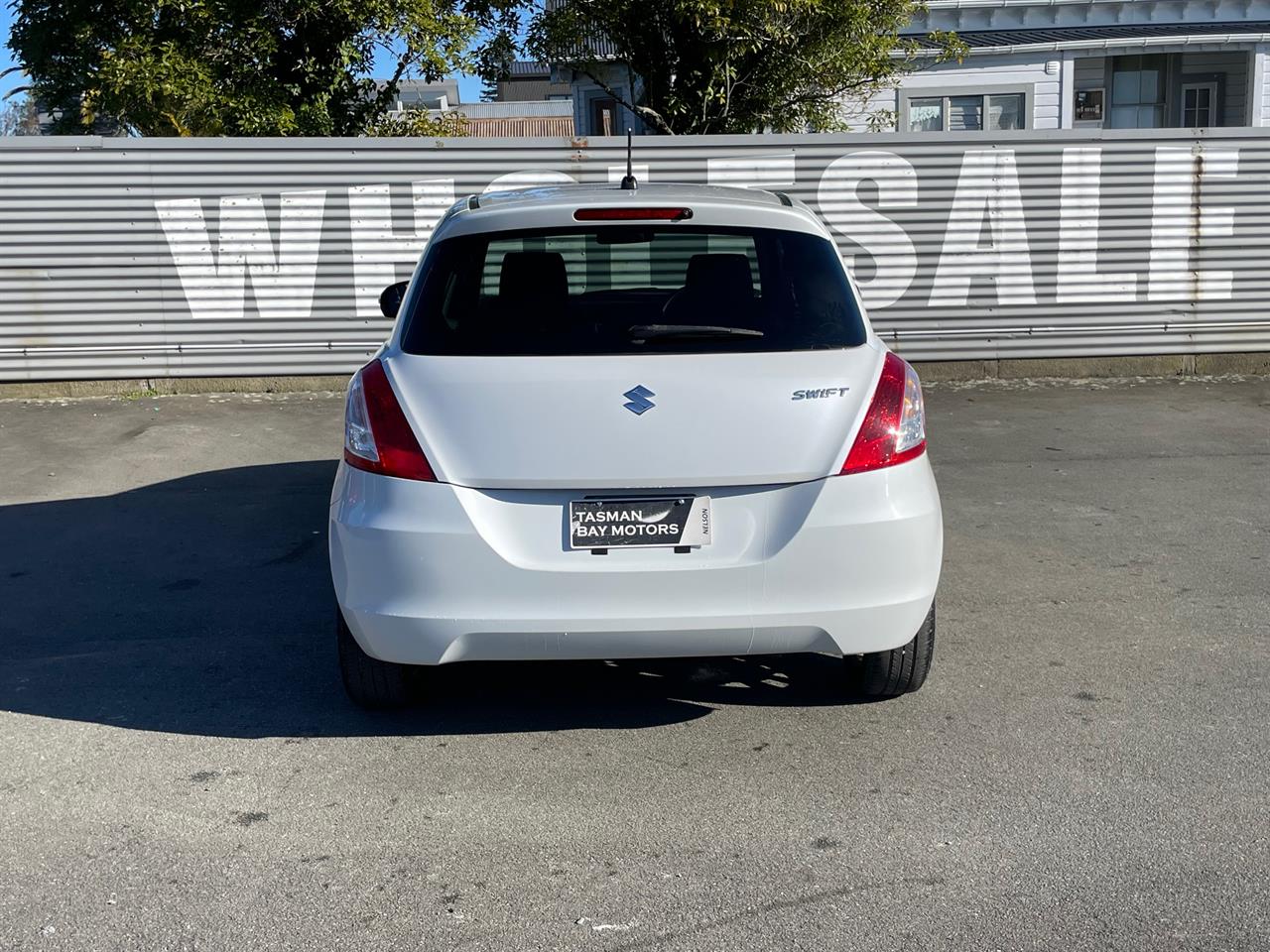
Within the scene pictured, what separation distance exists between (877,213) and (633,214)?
27.3 ft

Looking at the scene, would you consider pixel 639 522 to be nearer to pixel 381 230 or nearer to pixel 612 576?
pixel 612 576

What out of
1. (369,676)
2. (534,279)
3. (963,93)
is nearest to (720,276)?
(534,279)

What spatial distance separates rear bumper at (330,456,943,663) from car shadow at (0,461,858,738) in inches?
23.5

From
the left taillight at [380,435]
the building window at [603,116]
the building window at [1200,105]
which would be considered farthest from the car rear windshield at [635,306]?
the building window at [1200,105]

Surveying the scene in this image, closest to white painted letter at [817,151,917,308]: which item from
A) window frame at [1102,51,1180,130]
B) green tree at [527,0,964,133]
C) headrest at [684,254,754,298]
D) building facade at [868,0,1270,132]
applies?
green tree at [527,0,964,133]

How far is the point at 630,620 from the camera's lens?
13.0 ft

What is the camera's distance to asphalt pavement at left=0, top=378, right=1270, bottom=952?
128 inches

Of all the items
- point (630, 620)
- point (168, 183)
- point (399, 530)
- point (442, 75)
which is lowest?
point (630, 620)

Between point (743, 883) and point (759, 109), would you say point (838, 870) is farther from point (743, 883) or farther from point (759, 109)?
point (759, 109)

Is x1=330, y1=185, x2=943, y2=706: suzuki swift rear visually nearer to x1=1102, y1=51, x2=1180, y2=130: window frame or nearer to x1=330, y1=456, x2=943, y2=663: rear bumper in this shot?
x1=330, y1=456, x2=943, y2=663: rear bumper

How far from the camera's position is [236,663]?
5125 mm

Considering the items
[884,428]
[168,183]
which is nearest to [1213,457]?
[884,428]

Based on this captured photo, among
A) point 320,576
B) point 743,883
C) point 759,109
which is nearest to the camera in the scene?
point 743,883

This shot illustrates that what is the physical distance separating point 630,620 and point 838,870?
3.09 ft
